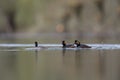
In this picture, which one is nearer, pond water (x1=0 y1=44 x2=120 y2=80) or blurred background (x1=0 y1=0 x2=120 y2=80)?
pond water (x1=0 y1=44 x2=120 y2=80)

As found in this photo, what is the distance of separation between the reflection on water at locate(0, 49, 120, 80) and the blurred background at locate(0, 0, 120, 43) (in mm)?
31139

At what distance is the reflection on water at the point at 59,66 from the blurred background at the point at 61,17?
31139 millimetres

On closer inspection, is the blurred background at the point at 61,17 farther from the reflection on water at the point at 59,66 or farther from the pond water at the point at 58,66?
the reflection on water at the point at 59,66

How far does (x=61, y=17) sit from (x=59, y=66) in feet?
131

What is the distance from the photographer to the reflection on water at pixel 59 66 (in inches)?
603

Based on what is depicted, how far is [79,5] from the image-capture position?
5722 cm

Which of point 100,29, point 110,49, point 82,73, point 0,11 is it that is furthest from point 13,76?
point 0,11

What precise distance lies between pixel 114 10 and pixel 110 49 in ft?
93.8

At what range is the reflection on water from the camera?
15.3m

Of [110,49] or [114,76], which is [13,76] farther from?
[110,49]

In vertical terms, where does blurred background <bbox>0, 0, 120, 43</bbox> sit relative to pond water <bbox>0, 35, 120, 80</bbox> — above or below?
above

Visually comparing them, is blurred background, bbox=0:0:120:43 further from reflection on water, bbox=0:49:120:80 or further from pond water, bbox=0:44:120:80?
reflection on water, bbox=0:49:120:80

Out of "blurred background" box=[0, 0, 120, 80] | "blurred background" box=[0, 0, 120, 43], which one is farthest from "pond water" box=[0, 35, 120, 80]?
"blurred background" box=[0, 0, 120, 43]

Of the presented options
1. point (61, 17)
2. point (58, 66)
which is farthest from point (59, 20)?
point (58, 66)
